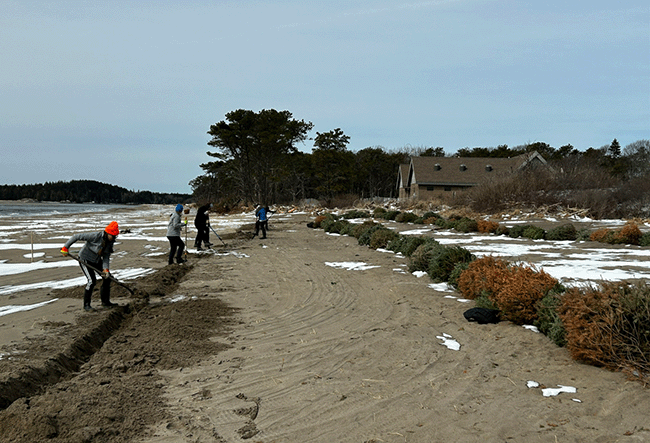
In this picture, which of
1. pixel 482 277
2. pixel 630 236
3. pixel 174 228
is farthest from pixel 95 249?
pixel 630 236

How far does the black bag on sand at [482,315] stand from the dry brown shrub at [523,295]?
0.12 m

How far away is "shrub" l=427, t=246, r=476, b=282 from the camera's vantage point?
33.0 ft

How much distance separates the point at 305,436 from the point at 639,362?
3.61 metres

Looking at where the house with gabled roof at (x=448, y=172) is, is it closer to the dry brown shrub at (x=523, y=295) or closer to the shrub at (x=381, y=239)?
the shrub at (x=381, y=239)

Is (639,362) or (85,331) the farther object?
(85,331)

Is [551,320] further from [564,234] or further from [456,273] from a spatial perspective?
[564,234]

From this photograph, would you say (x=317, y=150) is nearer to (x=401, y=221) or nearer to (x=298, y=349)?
(x=401, y=221)

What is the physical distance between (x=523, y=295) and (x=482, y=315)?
688 millimetres

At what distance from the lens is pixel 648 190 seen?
25.3m

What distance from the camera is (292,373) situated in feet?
17.4

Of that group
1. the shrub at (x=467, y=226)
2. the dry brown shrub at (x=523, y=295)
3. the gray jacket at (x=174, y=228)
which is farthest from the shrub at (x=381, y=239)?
the dry brown shrub at (x=523, y=295)

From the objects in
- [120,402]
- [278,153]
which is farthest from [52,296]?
[278,153]

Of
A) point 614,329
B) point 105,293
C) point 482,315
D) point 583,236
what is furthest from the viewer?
point 583,236

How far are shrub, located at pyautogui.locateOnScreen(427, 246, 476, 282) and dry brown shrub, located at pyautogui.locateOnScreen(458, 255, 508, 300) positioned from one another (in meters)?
0.97
